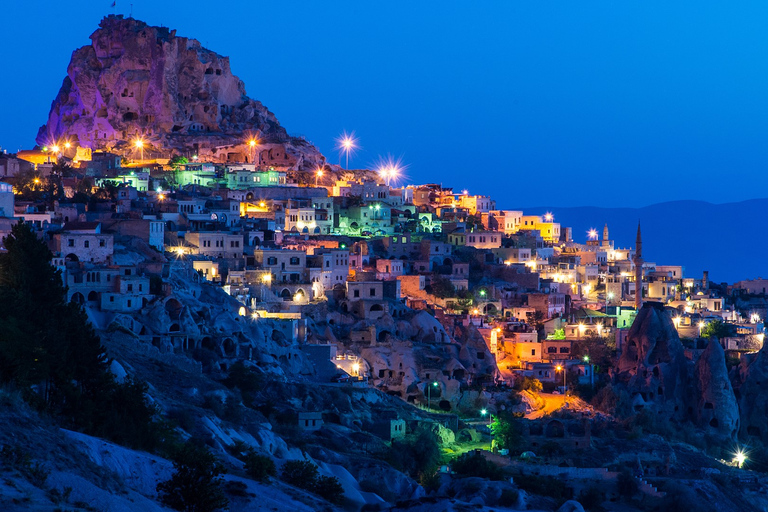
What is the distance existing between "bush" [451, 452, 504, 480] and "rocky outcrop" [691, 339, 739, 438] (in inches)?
779

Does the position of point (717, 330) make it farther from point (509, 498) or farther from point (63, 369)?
point (63, 369)

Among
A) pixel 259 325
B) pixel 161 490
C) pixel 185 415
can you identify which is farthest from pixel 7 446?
pixel 259 325

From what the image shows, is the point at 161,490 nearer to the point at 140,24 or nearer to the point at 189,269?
the point at 189,269

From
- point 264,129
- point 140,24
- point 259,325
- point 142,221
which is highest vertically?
point 140,24

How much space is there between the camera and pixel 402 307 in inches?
2783

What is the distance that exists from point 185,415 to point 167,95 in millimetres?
57701

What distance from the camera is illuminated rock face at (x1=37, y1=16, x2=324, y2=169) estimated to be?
327ft

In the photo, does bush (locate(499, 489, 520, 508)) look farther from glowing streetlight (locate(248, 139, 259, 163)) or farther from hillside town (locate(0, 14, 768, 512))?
glowing streetlight (locate(248, 139, 259, 163))

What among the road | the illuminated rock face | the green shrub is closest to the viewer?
the green shrub

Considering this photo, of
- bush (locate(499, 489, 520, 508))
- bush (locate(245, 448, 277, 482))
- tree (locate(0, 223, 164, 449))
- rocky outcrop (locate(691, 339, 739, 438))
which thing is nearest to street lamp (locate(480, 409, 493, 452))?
bush (locate(499, 489, 520, 508))

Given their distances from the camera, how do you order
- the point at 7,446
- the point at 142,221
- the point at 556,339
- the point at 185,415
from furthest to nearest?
the point at 556,339 < the point at 142,221 < the point at 185,415 < the point at 7,446

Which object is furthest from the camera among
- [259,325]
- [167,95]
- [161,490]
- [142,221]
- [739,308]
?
[167,95]

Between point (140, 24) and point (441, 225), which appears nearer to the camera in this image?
point (441, 225)

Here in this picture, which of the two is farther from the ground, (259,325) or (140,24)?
(140,24)
